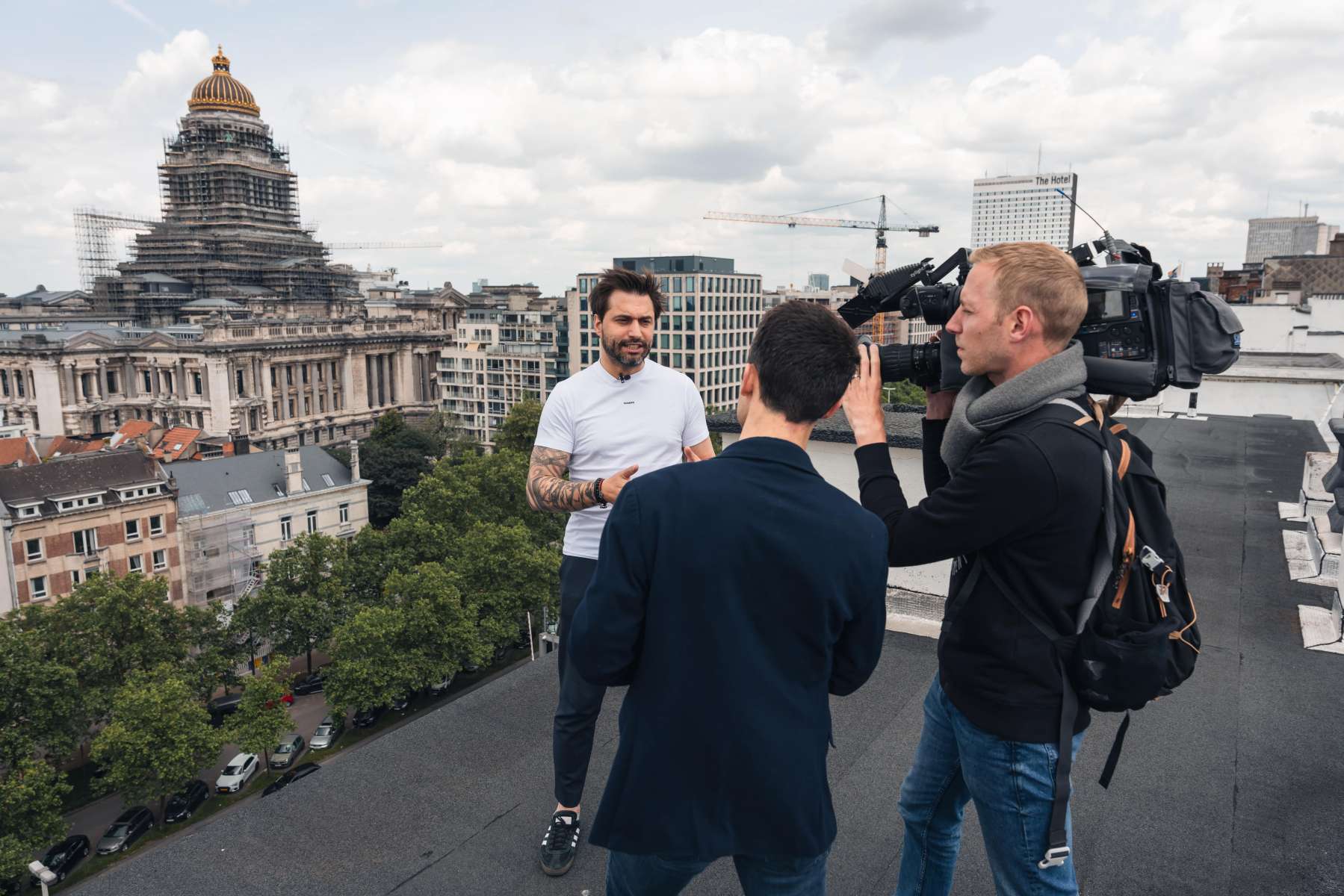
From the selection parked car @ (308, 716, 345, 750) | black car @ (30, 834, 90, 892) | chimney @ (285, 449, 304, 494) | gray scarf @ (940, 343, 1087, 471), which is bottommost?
black car @ (30, 834, 90, 892)

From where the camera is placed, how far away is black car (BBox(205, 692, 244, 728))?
24.9 m

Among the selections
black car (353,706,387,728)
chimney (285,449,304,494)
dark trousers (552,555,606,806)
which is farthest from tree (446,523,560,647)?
dark trousers (552,555,606,806)

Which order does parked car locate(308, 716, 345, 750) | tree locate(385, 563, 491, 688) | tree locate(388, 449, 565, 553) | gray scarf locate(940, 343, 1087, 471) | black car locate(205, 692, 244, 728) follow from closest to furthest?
gray scarf locate(940, 343, 1087, 471) < tree locate(385, 563, 491, 688) < parked car locate(308, 716, 345, 750) < black car locate(205, 692, 244, 728) < tree locate(388, 449, 565, 553)

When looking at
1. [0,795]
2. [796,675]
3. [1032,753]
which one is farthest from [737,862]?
[0,795]

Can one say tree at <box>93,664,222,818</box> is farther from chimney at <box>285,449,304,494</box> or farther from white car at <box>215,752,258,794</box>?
chimney at <box>285,449,304,494</box>

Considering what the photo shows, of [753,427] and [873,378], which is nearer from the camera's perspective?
[753,427]

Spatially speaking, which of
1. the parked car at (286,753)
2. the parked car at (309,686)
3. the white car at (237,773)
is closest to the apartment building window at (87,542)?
the parked car at (309,686)

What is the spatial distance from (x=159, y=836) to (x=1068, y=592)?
74.0 feet

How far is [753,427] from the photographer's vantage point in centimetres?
207

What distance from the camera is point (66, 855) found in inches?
739

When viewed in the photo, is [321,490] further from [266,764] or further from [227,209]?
[227,209]

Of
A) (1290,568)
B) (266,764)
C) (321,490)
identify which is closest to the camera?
(1290,568)

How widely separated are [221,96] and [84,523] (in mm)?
72801

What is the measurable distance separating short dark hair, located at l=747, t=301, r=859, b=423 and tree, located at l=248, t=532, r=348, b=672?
2480 centimetres
